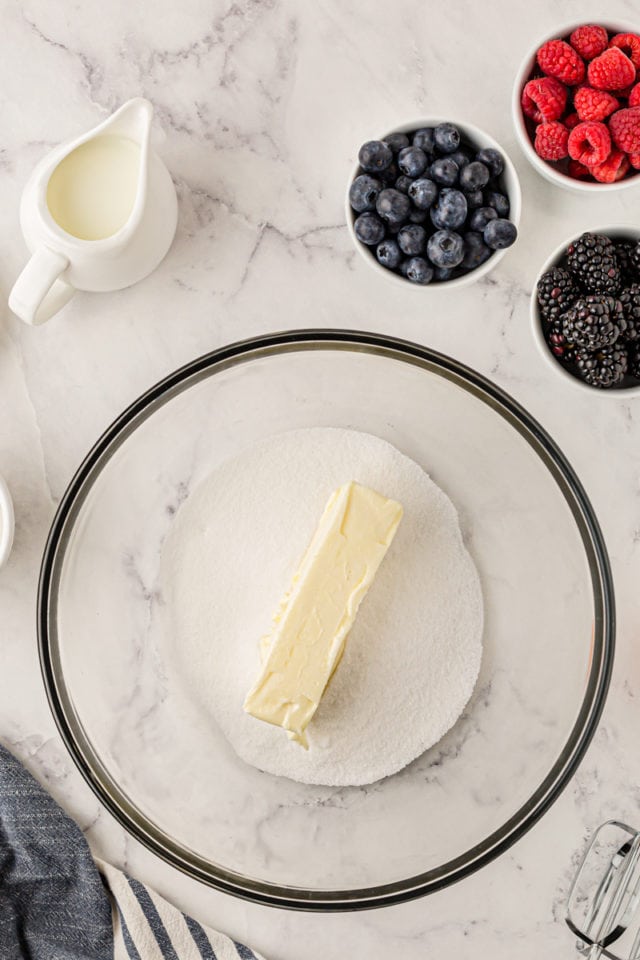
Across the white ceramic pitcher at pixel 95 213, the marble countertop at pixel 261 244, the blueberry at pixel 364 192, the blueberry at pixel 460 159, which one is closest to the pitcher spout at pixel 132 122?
the white ceramic pitcher at pixel 95 213

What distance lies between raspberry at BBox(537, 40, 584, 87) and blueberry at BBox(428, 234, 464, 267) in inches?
8.9

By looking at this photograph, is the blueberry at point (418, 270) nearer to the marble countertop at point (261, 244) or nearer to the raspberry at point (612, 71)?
the marble countertop at point (261, 244)

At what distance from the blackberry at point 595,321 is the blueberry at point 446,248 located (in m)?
0.14

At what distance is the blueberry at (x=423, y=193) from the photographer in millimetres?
912

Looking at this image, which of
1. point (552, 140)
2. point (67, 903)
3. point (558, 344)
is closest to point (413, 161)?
point (552, 140)

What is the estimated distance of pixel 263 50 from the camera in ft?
3.43

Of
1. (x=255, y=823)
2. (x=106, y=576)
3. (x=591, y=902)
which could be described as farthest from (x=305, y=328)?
(x=591, y=902)

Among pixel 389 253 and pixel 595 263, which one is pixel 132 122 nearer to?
pixel 389 253

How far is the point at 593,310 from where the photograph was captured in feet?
2.89

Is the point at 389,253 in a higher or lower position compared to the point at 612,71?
lower

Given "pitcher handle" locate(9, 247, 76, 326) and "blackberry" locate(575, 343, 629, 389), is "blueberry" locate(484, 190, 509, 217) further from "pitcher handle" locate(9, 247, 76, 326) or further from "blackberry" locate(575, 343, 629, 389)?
"pitcher handle" locate(9, 247, 76, 326)

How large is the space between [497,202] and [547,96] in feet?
0.42

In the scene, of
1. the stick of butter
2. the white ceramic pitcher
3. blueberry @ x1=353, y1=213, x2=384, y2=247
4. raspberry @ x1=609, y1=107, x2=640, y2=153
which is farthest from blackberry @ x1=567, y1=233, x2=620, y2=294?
the white ceramic pitcher

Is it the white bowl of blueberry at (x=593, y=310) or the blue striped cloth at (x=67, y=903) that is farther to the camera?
the blue striped cloth at (x=67, y=903)
